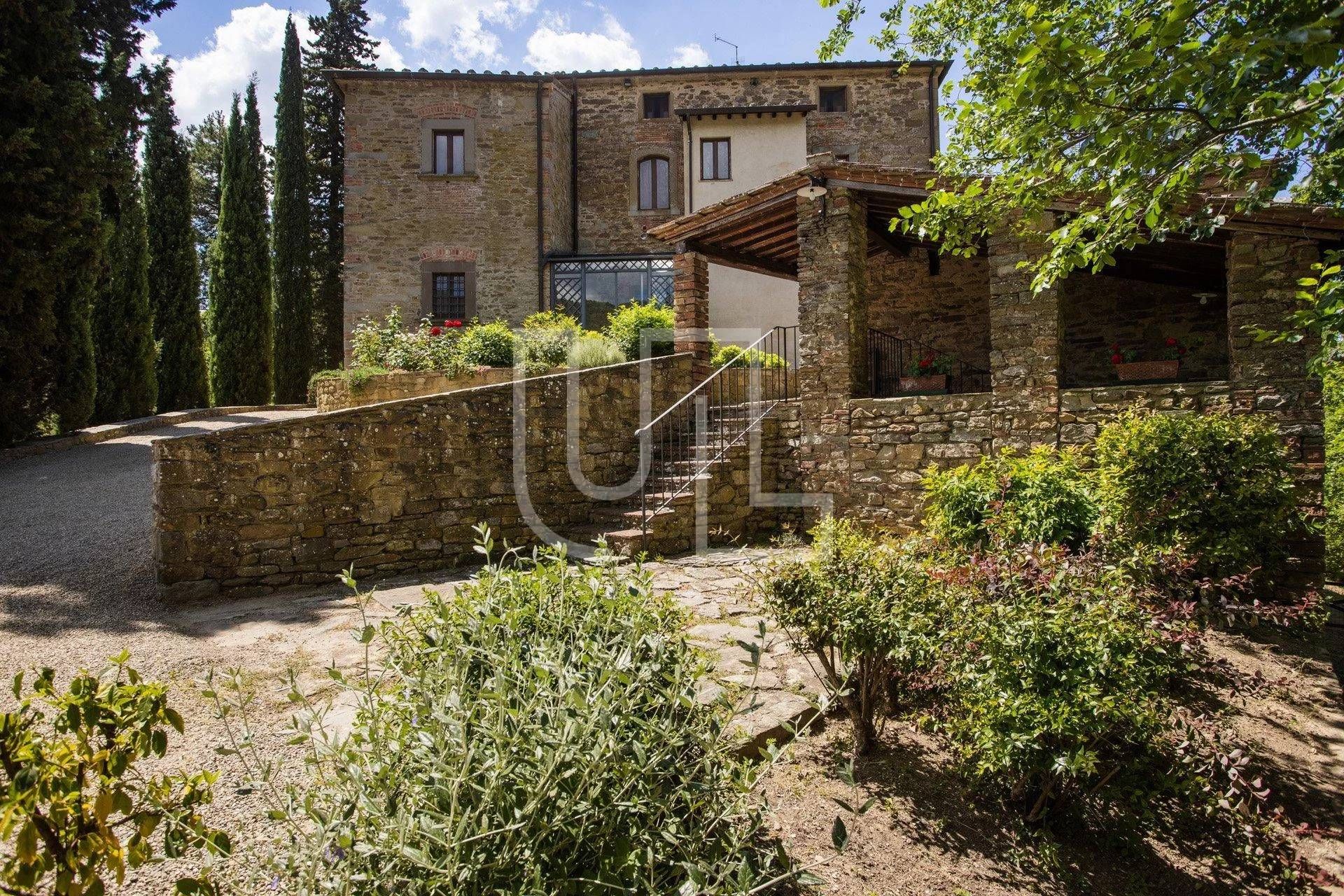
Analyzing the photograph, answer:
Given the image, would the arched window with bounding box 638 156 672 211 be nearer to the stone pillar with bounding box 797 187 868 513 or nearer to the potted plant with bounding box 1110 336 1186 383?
the stone pillar with bounding box 797 187 868 513

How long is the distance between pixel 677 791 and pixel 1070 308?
10.3 m

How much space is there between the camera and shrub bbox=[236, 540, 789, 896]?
5.19 ft

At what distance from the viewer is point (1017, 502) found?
552 centimetres

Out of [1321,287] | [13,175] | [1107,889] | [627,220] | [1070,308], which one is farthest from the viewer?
[627,220]

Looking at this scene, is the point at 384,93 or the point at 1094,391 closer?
the point at 1094,391

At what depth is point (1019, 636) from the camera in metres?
3.00

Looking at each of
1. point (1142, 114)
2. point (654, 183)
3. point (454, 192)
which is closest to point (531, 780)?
point (1142, 114)

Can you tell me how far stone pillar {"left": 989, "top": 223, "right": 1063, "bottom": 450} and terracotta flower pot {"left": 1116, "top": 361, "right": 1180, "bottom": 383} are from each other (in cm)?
125

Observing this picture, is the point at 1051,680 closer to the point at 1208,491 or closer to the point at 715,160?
A: the point at 1208,491

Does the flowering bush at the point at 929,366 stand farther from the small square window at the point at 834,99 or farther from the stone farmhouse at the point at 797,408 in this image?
the small square window at the point at 834,99

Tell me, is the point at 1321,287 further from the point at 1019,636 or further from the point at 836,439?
the point at 836,439

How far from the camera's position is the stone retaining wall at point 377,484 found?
5977 mm

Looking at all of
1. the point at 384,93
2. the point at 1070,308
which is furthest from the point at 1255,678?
the point at 384,93

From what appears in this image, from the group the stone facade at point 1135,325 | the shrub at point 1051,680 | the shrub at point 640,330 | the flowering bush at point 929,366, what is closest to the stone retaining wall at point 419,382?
the shrub at point 640,330
